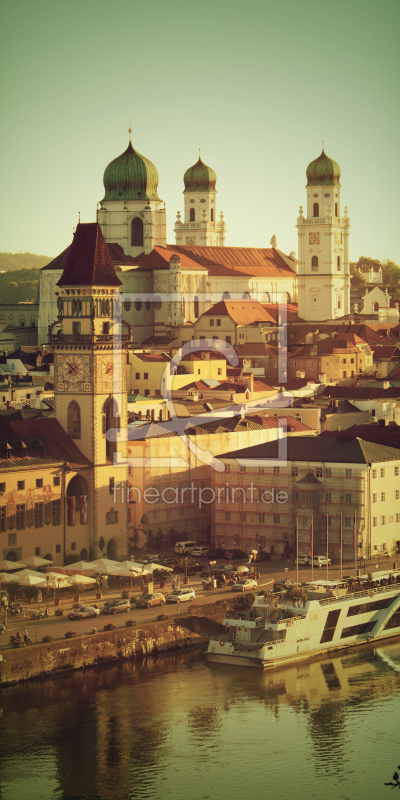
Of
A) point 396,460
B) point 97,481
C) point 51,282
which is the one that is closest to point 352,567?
point 396,460

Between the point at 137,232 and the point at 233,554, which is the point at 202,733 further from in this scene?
the point at 137,232

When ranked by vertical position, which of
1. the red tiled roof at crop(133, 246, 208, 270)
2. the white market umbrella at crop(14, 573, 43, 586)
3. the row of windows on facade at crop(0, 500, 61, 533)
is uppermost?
the red tiled roof at crop(133, 246, 208, 270)

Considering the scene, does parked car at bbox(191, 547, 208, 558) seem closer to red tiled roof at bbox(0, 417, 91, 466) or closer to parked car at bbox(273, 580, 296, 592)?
red tiled roof at bbox(0, 417, 91, 466)

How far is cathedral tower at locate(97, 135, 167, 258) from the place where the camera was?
451ft

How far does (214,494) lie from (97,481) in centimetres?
805

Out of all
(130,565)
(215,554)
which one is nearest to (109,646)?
(130,565)

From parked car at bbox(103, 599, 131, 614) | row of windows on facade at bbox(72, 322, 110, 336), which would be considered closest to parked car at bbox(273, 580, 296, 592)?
parked car at bbox(103, 599, 131, 614)

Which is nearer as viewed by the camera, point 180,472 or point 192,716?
point 192,716

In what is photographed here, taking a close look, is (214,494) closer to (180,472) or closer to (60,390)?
(180,472)

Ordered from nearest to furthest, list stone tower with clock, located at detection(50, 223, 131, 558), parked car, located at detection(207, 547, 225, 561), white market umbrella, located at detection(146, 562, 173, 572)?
white market umbrella, located at detection(146, 562, 173, 572)
stone tower with clock, located at detection(50, 223, 131, 558)
parked car, located at detection(207, 547, 225, 561)

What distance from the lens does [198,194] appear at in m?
167

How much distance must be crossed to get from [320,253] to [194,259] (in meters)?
15.6

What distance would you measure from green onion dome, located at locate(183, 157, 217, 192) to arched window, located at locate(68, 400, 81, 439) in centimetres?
10047

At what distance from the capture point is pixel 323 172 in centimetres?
15588
